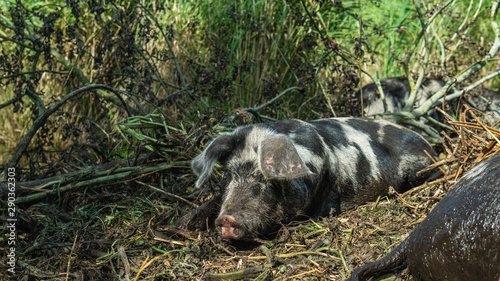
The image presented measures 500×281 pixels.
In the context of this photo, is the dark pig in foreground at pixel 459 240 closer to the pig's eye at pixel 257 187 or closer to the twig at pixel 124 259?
the pig's eye at pixel 257 187

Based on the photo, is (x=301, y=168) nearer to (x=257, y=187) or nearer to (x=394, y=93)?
(x=257, y=187)

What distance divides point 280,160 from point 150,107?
323cm

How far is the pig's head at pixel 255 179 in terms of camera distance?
Answer: 136 inches

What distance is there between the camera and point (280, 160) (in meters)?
3.51

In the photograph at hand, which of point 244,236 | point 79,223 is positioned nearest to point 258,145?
point 244,236

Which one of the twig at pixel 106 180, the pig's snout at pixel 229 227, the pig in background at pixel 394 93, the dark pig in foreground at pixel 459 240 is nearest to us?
the dark pig in foreground at pixel 459 240

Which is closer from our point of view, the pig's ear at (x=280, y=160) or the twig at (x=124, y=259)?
the twig at (x=124, y=259)

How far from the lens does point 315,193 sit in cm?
388

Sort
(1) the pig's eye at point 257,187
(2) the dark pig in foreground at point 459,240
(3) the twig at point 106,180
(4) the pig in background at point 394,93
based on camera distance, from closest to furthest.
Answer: (2) the dark pig in foreground at point 459,240 → (1) the pig's eye at point 257,187 → (3) the twig at point 106,180 → (4) the pig in background at point 394,93

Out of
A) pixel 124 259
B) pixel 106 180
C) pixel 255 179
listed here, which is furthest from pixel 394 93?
pixel 124 259

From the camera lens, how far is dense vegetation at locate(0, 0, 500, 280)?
369 cm

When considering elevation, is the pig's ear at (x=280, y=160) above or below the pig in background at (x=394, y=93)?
above

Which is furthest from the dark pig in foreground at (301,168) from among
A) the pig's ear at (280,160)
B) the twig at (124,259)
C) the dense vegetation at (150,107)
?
the twig at (124,259)

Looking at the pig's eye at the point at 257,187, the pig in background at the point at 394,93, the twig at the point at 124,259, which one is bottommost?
the pig in background at the point at 394,93
